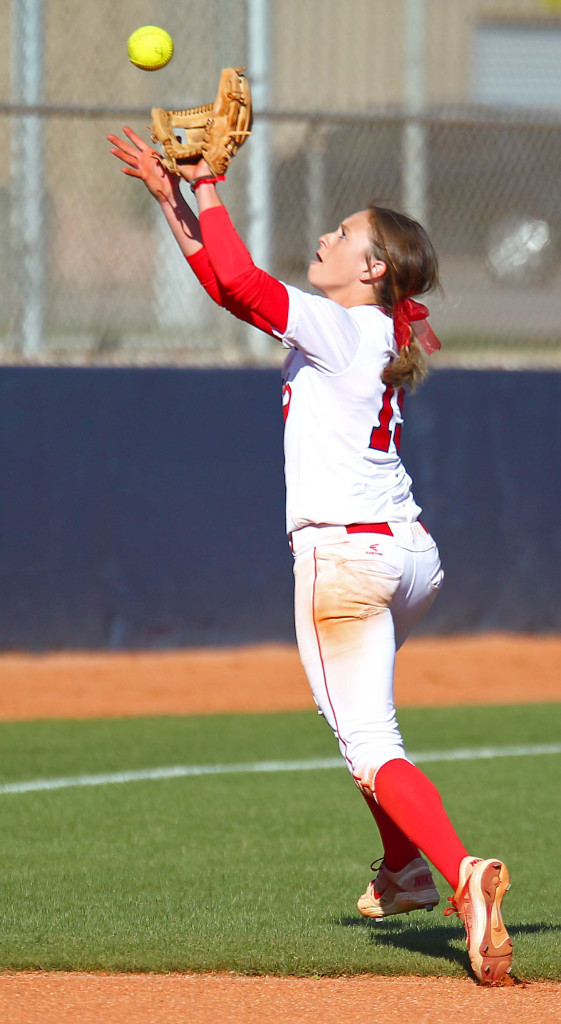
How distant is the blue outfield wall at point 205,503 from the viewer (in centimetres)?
853

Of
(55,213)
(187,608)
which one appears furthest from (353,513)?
(55,213)

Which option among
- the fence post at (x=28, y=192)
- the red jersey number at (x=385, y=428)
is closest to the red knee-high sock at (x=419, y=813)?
the red jersey number at (x=385, y=428)

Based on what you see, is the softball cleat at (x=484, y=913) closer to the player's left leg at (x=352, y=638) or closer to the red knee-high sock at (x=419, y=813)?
the red knee-high sock at (x=419, y=813)

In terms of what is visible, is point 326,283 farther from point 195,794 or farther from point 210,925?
point 195,794

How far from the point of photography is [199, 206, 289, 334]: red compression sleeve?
312 centimetres

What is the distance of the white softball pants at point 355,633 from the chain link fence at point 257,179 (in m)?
5.65

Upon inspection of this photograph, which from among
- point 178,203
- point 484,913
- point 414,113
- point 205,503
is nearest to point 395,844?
point 484,913

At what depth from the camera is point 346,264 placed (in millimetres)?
3439

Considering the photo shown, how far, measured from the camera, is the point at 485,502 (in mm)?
9516

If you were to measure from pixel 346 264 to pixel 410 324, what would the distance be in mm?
240

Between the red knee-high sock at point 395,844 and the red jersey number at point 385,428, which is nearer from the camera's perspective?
the red jersey number at point 385,428

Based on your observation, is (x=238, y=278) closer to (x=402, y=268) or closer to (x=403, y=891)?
(x=402, y=268)

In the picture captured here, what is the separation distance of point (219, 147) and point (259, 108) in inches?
241

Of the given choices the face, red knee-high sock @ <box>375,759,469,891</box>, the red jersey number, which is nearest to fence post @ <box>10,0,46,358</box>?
the face
